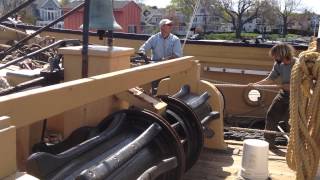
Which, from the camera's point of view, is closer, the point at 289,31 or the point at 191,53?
the point at 191,53

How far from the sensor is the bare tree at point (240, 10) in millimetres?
57016

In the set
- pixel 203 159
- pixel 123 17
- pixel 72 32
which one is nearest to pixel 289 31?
pixel 123 17

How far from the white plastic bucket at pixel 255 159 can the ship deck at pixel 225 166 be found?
0.14m

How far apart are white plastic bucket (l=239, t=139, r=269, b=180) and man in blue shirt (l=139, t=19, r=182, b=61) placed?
11.1 ft

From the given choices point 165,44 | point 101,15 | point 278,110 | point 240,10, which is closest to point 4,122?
point 101,15

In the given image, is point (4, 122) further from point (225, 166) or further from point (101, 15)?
point (225, 166)

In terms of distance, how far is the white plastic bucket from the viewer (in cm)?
357

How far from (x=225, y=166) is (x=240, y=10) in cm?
5489

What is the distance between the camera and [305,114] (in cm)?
289

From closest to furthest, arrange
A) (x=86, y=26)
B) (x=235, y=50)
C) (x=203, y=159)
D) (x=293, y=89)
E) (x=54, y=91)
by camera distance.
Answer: (x=54, y=91)
(x=293, y=89)
(x=86, y=26)
(x=203, y=159)
(x=235, y=50)

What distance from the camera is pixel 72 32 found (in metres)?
12.4

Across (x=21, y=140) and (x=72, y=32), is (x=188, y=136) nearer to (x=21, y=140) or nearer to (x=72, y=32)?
(x=21, y=140)

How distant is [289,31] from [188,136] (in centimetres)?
5858

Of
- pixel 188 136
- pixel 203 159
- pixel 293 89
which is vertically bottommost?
pixel 203 159
